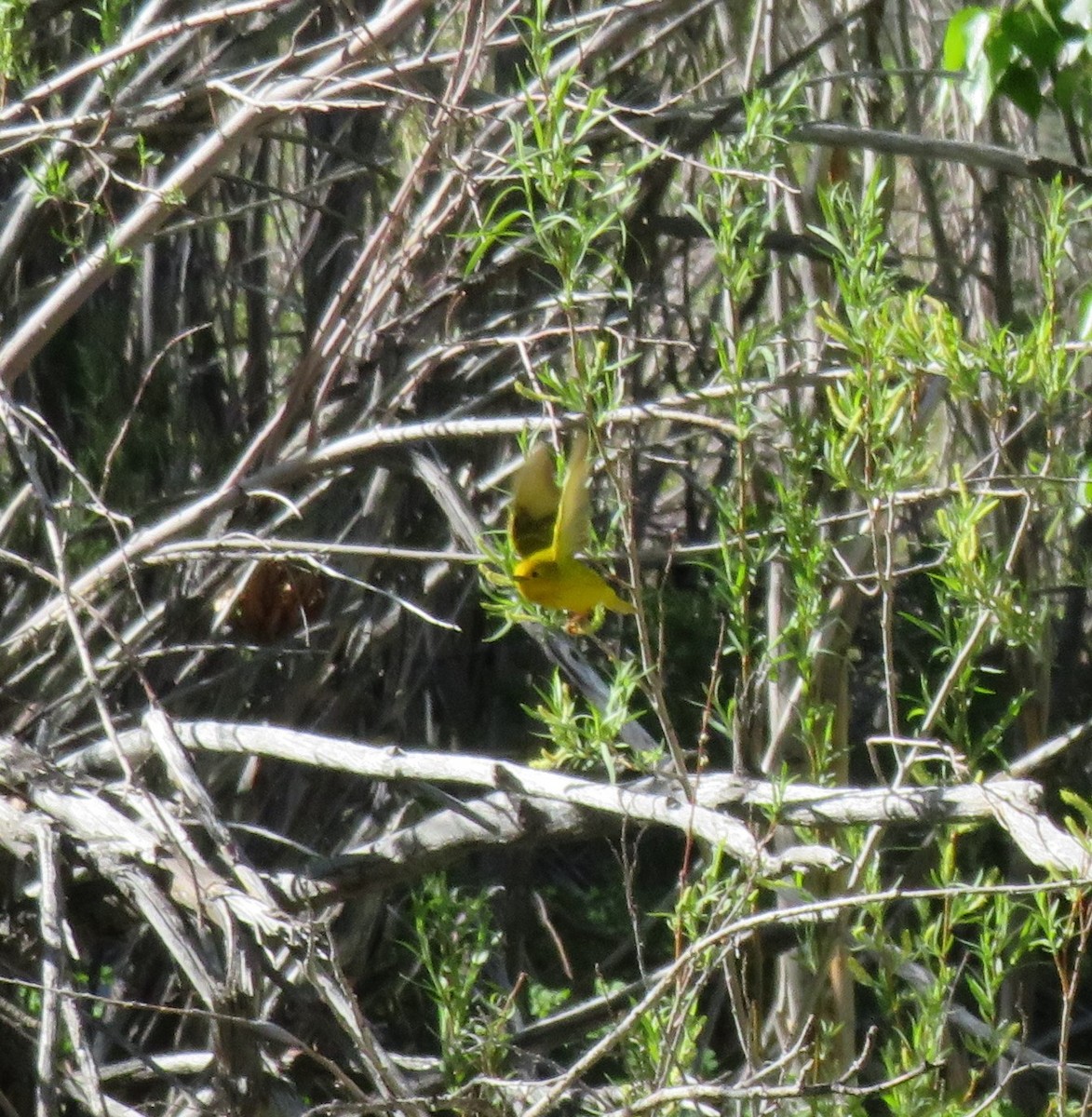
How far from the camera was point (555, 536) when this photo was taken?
1.93 metres

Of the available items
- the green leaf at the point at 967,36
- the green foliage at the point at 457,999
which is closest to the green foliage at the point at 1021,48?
the green leaf at the point at 967,36

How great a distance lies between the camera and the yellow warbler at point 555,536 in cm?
190

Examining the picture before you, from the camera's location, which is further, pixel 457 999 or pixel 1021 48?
pixel 1021 48

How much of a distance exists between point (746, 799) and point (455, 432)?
79cm

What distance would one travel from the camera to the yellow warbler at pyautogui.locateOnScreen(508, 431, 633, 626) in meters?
1.90

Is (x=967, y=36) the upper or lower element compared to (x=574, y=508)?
upper

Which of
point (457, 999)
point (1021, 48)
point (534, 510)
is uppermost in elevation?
point (1021, 48)

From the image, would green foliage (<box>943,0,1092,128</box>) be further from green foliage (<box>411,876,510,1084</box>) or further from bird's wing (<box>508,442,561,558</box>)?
green foliage (<box>411,876,510,1084</box>)

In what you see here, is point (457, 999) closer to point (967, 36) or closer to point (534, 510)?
point (534, 510)

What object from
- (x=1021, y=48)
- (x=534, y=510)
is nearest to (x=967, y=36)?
(x=1021, y=48)

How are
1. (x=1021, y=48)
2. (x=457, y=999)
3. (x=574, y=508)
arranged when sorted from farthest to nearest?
(x=1021, y=48)
(x=457, y=999)
(x=574, y=508)

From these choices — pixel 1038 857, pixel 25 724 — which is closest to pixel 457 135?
pixel 25 724

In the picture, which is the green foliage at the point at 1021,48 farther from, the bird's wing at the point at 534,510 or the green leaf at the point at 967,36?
the bird's wing at the point at 534,510

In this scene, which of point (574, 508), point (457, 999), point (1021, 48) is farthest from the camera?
point (1021, 48)
